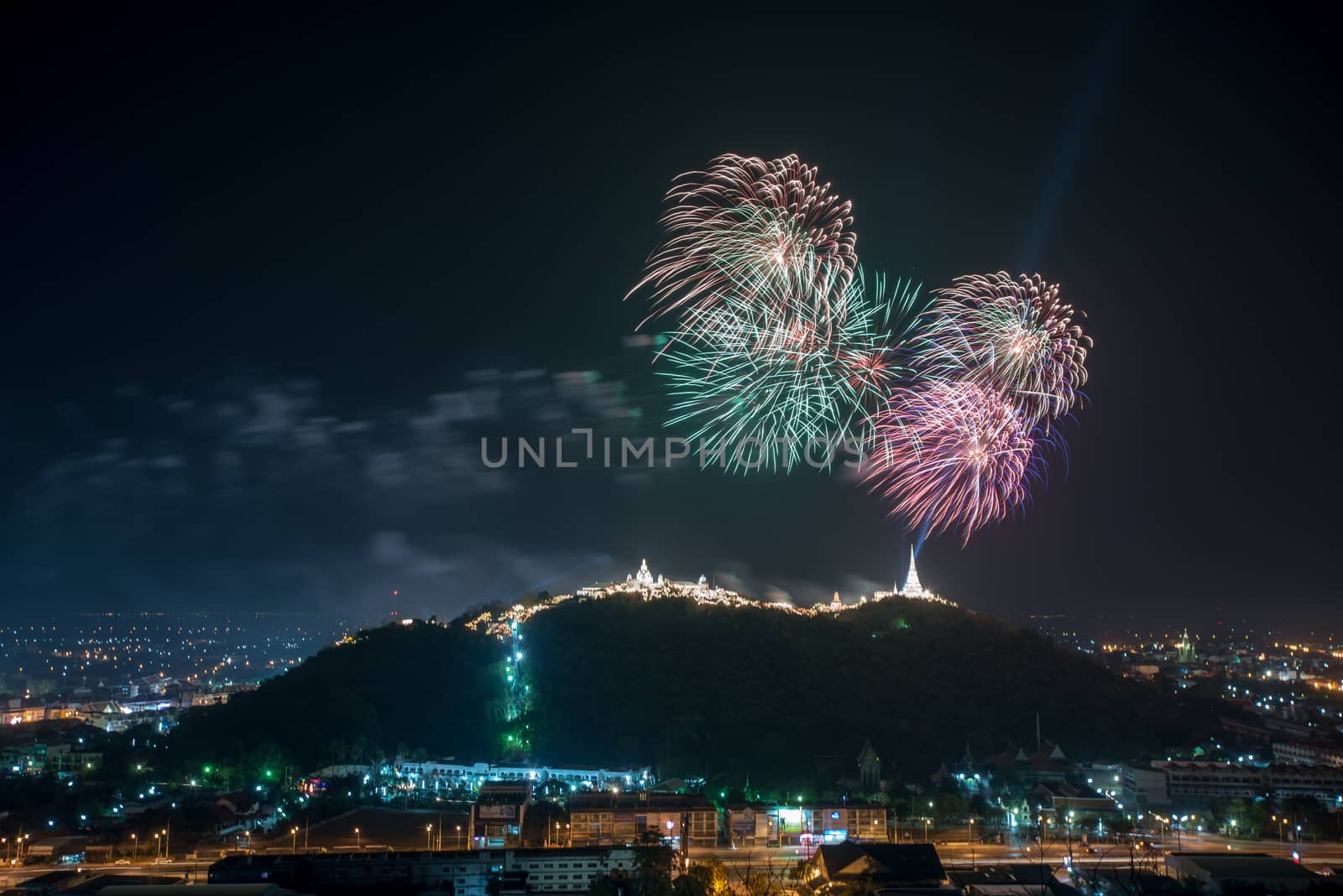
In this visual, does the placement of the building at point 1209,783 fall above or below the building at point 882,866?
above

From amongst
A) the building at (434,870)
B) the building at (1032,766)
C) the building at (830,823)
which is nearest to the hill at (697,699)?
the building at (1032,766)

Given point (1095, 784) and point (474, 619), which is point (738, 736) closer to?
point (1095, 784)

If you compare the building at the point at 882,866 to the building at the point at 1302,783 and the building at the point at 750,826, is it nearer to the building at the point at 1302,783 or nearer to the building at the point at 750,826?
the building at the point at 750,826

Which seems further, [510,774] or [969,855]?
[510,774]

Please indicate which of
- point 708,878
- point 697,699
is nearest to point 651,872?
point 708,878

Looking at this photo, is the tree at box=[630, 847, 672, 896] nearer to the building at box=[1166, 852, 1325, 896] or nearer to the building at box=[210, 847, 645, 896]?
the building at box=[210, 847, 645, 896]

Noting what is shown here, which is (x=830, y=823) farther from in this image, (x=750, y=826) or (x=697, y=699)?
(x=697, y=699)

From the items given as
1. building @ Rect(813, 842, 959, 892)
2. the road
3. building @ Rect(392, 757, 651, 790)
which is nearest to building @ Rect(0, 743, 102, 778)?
building @ Rect(392, 757, 651, 790)
